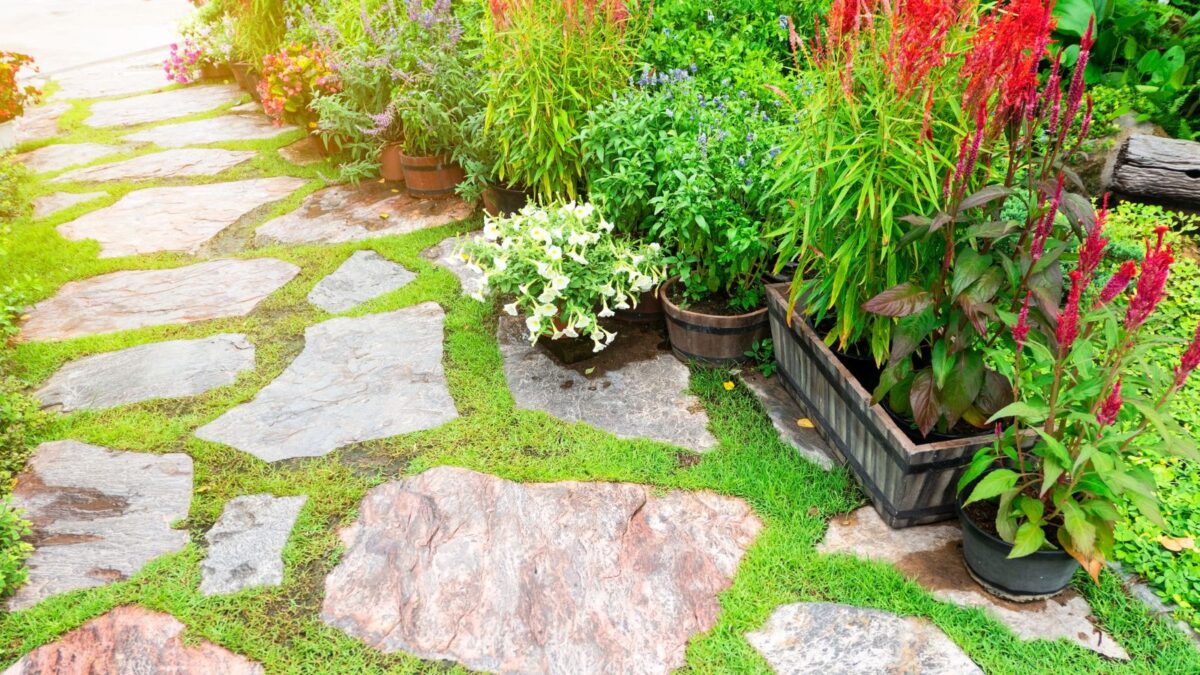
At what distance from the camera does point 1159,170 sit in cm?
350

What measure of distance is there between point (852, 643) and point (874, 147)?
1378mm

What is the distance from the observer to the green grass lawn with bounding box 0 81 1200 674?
6.45 feet

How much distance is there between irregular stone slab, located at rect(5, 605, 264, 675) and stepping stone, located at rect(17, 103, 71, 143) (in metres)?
5.86

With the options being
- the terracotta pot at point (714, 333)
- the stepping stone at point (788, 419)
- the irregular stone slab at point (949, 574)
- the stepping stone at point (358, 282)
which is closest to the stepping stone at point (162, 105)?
the stepping stone at point (358, 282)

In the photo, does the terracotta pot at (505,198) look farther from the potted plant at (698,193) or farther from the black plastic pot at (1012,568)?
the black plastic pot at (1012,568)

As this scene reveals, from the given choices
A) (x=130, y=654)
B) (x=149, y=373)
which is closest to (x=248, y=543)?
(x=130, y=654)

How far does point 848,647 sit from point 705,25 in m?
3.24

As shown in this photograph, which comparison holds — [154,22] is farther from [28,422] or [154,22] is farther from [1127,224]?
[1127,224]

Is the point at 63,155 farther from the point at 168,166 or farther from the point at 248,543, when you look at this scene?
the point at 248,543

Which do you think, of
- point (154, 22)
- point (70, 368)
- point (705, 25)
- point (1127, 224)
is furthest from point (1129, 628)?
point (154, 22)

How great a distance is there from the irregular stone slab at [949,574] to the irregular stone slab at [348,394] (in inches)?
57.6

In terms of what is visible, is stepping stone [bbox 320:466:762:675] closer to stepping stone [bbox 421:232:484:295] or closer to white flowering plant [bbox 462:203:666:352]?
white flowering plant [bbox 462:203:666:352]

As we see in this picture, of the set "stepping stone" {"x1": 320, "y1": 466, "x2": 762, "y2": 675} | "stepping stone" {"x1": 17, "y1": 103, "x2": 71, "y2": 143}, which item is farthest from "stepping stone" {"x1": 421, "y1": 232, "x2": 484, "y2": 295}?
"stepping stone" {"x1": 17, "y1": 103, "x2": 71, "y2": 143}

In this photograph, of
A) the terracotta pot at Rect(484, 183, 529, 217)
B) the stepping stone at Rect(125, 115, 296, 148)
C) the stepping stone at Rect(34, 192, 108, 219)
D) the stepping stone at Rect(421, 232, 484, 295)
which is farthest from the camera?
the stepping stone at Rect(125, 115, 296, 148)
